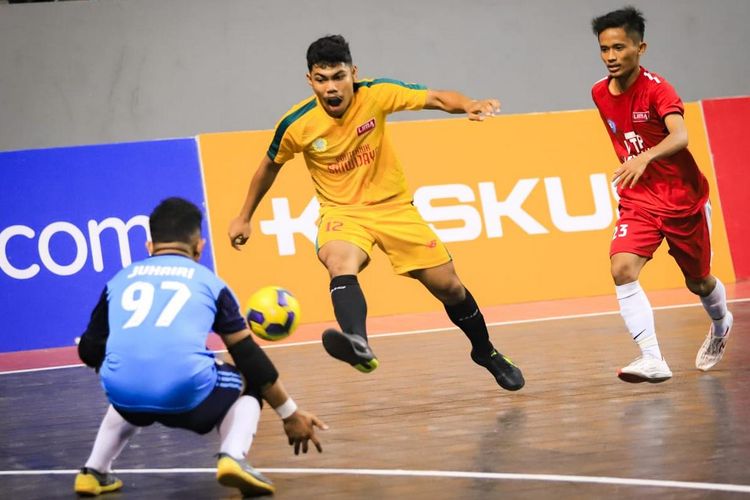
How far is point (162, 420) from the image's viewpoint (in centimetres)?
514

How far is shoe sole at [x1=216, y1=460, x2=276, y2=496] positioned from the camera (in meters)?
4.84

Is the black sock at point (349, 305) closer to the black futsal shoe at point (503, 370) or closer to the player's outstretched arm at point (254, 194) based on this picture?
the player's outstretched arm at point (254, 194)

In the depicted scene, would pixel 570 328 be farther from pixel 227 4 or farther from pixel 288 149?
pixel 227 4

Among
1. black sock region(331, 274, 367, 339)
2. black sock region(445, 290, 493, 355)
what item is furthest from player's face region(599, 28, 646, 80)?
black sock region(331, 274, 367, 339)

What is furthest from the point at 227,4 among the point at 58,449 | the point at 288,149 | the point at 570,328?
the point at 58,449

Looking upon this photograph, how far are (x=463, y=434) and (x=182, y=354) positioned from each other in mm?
1770

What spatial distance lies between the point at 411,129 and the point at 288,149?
546cm

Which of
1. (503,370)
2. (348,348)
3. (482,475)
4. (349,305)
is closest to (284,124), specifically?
(349,305)

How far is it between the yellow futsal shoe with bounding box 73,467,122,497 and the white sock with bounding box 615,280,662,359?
3.17 meters

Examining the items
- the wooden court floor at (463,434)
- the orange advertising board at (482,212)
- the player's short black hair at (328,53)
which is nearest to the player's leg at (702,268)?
the wooden court floor at (463,434)

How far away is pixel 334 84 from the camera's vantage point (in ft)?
23.9

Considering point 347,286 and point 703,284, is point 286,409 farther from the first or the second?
point 703,284

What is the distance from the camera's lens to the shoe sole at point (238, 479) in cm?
484

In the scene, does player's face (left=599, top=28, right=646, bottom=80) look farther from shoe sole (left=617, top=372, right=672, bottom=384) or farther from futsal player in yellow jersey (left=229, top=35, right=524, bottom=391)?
shoe sole (left=617, top=372, right=672, bottom=384)
